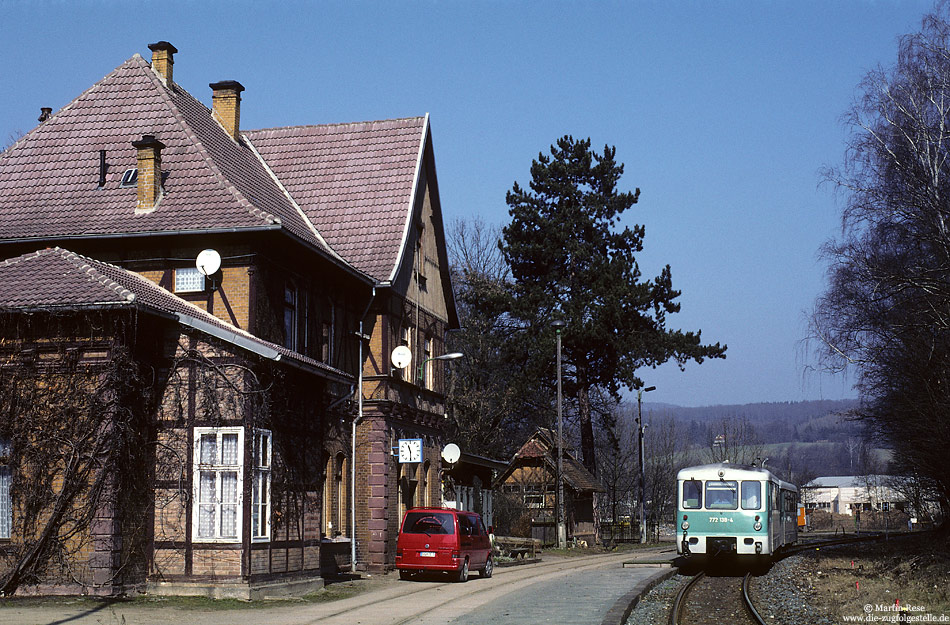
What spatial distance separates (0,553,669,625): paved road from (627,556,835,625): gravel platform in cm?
64

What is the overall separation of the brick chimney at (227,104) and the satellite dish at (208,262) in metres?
8.92

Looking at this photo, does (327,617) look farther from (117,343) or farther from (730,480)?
(730,480)

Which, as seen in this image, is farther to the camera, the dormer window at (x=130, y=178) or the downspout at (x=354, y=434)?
the downspout at (x=354, y=434)

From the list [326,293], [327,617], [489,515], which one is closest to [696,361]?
[489,515]

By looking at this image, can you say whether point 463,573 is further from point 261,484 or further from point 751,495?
point 751,495

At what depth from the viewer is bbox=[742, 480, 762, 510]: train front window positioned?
28766mm

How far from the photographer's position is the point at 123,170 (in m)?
25.0

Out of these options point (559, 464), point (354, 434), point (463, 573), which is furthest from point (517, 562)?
point (354, 434)

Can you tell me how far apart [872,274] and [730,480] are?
21.4 feet

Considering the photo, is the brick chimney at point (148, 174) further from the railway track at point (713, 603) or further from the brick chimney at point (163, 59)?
the railway track at point (713, 603)

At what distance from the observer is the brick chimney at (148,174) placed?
23.8 meters

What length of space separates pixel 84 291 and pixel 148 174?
5.42 metres

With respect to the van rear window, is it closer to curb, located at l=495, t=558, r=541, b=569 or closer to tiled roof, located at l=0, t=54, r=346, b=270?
tiled roof, located at l=0, t=54, r=346, b=270

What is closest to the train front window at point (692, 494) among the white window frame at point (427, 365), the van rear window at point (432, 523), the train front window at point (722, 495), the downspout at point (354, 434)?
the train front window at point (722, 495)
